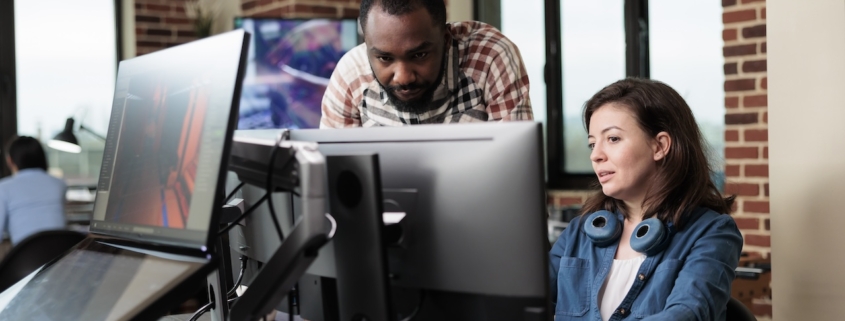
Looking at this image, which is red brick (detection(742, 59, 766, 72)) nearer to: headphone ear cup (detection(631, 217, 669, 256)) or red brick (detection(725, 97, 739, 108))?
red brick (detection(725, 97, 739, 108))

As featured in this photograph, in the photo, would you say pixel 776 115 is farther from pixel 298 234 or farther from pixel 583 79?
pixel 583 79

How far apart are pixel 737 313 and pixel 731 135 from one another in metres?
2.03

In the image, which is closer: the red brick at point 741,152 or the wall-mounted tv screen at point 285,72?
the red brick at point 741,152

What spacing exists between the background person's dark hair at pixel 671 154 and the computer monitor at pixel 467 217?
2.32 feet

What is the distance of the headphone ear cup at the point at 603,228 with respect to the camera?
1709mm

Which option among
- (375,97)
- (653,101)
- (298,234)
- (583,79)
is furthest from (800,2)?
A: (583,79)

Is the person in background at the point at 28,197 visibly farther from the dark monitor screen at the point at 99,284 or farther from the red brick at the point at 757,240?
the red brick at the point at 757,240

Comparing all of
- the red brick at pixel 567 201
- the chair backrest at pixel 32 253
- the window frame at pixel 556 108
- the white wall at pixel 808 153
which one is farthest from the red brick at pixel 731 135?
the chair backrest at pixel 32 253

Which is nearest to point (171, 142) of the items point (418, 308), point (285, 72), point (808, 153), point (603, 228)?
point (418, 308)

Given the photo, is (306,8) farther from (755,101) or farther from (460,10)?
(755,101)

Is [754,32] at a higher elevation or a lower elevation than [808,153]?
higher

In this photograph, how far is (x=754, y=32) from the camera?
11.1 feet

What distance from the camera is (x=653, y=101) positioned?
1.75 metres

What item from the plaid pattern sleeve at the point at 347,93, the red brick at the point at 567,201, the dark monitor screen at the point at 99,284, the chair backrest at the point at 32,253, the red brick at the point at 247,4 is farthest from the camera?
the red brick at the point at 247,4
